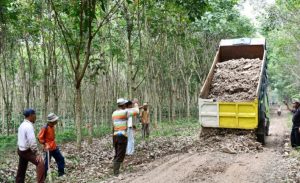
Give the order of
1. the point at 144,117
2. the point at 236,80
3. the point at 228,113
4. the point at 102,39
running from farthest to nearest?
the point at 102,39 < the point at 144,117 < the point at 236,80 < the point at 228,113

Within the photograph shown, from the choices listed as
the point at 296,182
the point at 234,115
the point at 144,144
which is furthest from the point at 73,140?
the point at 296,182

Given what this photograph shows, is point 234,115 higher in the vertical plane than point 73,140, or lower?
higher

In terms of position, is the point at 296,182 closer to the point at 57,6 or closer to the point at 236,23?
the point at 57,6

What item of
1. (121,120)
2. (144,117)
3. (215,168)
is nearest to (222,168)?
(215,168)

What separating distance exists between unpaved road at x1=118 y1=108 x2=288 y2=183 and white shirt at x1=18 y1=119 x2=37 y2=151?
6.31ft

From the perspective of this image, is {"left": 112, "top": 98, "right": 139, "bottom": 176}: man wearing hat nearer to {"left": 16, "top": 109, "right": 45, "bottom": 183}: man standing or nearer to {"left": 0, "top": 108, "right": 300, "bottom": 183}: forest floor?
{"left": 0, "top": 108, "right": 300, "bottom": 183}: forest floor

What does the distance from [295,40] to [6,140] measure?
19266 millimetres

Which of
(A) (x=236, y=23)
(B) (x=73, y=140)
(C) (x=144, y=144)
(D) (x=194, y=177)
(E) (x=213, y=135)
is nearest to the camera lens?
(D) (x=194, y=177)

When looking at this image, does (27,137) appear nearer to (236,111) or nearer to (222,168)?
(222,168)

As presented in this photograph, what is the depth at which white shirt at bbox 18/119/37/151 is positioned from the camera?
7.11m

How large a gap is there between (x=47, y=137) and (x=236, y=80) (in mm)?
6687

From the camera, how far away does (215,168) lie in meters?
8.41

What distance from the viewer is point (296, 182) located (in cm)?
716

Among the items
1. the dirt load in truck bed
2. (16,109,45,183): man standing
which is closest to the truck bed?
→ the dirt load in truck bed
